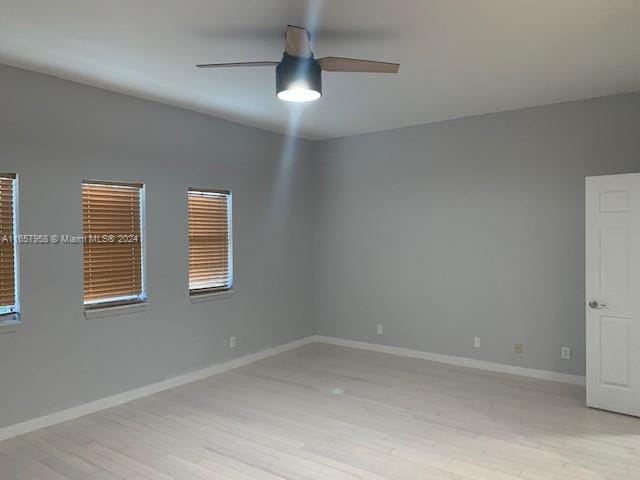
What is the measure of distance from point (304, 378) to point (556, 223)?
3061mm

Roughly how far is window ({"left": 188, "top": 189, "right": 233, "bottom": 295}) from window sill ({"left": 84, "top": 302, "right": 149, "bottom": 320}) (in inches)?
25.4

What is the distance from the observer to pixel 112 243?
4.22m

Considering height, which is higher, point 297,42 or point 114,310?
point 297,42

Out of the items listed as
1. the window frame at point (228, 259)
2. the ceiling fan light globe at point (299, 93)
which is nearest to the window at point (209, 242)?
the window frame at point (228, 259)

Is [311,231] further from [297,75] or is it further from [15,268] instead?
[297,75]

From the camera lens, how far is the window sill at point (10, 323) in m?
3.48

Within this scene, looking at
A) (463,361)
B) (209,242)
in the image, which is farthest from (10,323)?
(463,361)

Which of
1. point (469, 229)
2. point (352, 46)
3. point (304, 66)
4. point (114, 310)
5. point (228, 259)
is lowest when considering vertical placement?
point (114, 310)

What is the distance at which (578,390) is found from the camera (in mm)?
4441

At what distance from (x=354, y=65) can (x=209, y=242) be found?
10.0 ft

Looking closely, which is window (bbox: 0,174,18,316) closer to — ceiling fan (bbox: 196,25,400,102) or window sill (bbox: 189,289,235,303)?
window sill (bbox: 189,289,235,303)

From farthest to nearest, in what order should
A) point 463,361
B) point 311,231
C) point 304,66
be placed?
point 311,231, point 463,361, point 304,66

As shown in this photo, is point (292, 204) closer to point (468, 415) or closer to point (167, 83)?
point (167, 83)

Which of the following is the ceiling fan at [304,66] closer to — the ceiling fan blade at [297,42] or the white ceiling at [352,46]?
the ceiling fan blade at [297,42]
